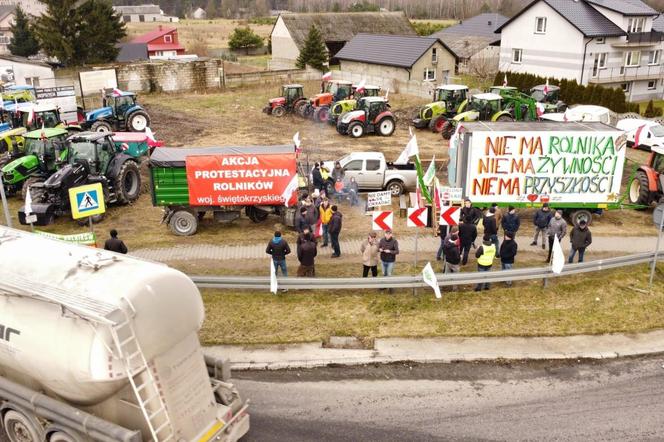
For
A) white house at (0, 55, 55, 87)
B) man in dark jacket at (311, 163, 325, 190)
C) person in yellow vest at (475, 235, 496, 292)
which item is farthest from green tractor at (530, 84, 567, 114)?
white house at (0, 55, 55, 87)

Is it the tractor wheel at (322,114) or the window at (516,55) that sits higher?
the window at (516,55)

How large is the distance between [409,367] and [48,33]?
1842 inches

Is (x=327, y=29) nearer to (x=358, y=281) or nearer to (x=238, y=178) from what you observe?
(x=238, y=178)

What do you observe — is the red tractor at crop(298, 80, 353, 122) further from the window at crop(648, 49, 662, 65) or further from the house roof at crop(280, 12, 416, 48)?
the window at crop(648, 49, 662, 65)

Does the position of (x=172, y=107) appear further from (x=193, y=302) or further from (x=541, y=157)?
(x=193, y=302)

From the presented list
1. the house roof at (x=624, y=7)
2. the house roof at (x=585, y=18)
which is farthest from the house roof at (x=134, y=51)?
the house roof at (x=624, y=7)

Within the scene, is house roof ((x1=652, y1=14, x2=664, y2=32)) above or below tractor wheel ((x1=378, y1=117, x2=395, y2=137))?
above

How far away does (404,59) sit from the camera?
145 feet

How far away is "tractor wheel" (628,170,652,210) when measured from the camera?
19828 mm

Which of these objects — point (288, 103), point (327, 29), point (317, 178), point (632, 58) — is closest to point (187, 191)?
point (317, 178)

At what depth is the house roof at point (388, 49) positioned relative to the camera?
44125mm

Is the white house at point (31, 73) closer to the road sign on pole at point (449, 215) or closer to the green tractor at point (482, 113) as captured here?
the green tractor at point (482, 113)

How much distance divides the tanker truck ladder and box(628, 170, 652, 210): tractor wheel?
1728 centimetres

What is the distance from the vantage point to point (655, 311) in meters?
13.1
